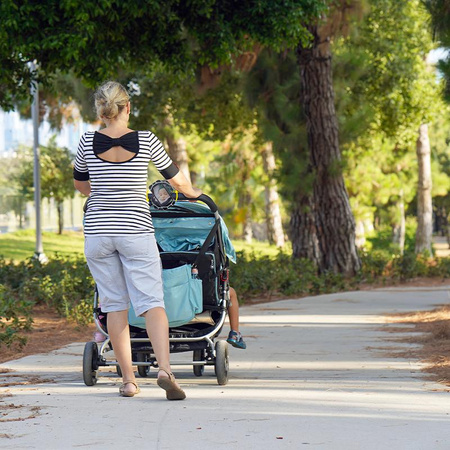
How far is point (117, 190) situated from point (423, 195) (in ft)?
89.8

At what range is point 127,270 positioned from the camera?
608cm

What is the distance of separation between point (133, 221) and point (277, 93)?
46.5ft

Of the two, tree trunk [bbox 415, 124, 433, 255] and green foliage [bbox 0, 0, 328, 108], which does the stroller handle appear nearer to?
green foliage [bbox 0, 0, 328, 108]

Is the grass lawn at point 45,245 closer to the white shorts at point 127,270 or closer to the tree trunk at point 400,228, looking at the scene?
the tree trunk at point 400,228

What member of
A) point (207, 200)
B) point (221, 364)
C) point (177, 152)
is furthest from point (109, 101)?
point (177, 152)

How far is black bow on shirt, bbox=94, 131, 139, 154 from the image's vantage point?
604cm

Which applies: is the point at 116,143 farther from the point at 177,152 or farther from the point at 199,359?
the point at 177,152

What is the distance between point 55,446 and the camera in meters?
4.63

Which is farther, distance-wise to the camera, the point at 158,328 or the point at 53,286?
the point at 53,286

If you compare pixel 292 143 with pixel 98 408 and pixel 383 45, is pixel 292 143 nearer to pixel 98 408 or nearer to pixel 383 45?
pixel 383 45

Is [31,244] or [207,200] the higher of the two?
[31,244]

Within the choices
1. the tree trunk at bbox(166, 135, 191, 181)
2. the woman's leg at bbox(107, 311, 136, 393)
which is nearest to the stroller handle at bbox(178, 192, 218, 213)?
the woman's leg at bbox(107, 311, 136, 393)

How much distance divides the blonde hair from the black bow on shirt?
15 cm

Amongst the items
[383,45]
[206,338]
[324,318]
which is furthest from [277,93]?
[206,338]
